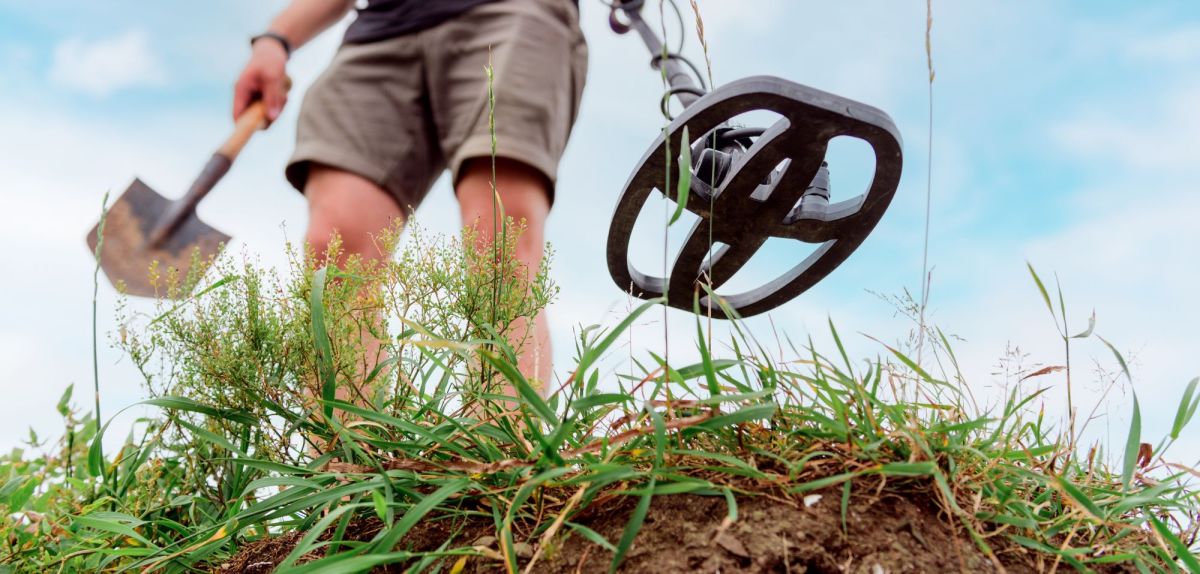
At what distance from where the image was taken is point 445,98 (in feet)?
9.86

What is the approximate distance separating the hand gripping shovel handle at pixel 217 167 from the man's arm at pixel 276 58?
4cm

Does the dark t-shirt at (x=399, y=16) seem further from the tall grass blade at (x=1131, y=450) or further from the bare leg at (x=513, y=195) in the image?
the tall grass blade at (x=1131, y=450)

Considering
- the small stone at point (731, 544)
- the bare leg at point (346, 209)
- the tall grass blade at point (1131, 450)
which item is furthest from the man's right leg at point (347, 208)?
the tall grass blade at point (1131, 450)

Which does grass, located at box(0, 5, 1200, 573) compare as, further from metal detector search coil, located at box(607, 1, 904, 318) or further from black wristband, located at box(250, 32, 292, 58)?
black wristband, located at box(250, 32, 292, 58)

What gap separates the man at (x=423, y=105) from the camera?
8.93ft

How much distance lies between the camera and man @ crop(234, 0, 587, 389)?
272 cm

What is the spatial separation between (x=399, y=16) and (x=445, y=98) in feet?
1.13

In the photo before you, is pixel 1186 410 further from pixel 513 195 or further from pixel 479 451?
pixel 513 195

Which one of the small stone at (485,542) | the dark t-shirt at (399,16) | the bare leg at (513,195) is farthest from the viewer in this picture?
the dark t-shirt at (399,16)

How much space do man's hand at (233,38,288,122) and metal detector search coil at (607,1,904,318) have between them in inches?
70.1

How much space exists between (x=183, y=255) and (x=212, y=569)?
77.5 inches

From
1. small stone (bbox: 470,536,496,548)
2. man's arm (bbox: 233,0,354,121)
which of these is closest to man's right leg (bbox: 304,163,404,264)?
man's arm (bbox: 233,0,354,121)

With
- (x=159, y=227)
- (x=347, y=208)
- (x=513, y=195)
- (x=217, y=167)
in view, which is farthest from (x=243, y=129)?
(x=513, y=195)

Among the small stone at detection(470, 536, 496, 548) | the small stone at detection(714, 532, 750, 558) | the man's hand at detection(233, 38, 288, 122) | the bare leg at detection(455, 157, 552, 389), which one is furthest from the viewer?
the man's hand at detection(233, 38, 288, 122)
